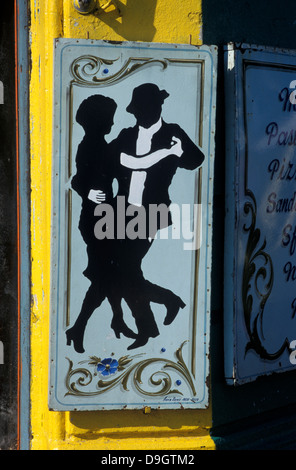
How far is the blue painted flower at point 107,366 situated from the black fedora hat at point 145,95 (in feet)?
4.55

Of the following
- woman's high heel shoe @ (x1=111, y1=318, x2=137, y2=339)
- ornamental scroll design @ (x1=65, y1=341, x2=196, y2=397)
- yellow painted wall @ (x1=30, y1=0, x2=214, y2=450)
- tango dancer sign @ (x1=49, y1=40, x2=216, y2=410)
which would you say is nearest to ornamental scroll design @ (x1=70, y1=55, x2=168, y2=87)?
tango dancer sign @ (x1=49, y1=40, x2=216, y2=410)

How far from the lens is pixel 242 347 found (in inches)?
167

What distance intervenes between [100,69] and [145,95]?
0.28 m

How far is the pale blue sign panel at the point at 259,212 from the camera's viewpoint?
4168mm

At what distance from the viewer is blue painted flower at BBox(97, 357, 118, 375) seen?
3.96m

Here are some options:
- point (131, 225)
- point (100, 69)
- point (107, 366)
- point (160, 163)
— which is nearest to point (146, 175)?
point (160, 163)

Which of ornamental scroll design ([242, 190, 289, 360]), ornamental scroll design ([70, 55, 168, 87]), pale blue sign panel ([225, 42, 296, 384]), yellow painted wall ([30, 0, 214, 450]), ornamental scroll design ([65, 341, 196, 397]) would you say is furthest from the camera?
ornamental scroll design ([242, 190, 289, 360])

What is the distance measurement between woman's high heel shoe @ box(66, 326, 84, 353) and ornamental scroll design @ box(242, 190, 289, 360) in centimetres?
101

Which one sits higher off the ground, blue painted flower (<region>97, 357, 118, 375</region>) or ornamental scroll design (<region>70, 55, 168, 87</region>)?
ornamental scroll design (<region>70, 55, 168, 87</region>)

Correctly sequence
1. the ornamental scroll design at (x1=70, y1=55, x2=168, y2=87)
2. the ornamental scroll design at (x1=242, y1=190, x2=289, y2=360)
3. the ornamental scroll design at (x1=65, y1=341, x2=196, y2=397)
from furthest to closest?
the ornamental scroll design at (x1=242, y1=190, x2=289, y2=360), the ornamental scroll design at (x1=65, y1=341, x2=196, y2=397), the ornamental scroll design at (x1=70, y1=55, x2=168, y2=87)

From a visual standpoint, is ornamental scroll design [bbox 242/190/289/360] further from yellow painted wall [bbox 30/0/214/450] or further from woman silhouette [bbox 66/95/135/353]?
woman silhouette [bbox 66/95/135/353]

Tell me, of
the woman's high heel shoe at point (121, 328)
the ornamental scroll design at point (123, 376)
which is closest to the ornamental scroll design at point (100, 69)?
the woman's high heel shoe at point (121, 328)

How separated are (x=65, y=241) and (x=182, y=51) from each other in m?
1.22

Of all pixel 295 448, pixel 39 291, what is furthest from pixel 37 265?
pixel 295 448
